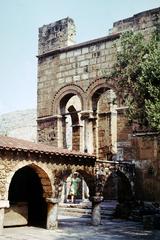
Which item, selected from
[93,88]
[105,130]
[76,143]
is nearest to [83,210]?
[76,143]

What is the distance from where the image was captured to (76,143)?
19328mm

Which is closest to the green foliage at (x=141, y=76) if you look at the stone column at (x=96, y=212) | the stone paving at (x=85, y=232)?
the stone paving at (x=85, y=232)

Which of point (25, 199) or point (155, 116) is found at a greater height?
point (155, 116)

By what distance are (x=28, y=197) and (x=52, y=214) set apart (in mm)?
1494

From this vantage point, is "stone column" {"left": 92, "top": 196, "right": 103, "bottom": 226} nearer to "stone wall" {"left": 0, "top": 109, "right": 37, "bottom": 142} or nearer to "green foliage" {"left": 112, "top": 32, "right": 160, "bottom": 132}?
"green foliage" {"left": 112, "top": 32, "right": 160, "bottom": 132}

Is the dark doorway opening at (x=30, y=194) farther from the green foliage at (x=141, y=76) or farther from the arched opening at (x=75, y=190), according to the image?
the arched opening at (x=75, y=190)

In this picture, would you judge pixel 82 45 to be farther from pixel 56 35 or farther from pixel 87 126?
pixel 87 126

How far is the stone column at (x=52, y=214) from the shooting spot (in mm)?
12992

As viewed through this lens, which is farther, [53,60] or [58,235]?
[53,60]

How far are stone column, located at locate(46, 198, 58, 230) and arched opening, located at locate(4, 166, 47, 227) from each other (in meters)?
0.64

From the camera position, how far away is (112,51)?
18.2 m

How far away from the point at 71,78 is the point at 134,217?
7.23 m

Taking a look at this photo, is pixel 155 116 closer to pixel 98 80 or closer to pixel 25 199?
pixel 25 199

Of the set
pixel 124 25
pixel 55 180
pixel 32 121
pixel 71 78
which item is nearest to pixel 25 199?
pixel 55 180
